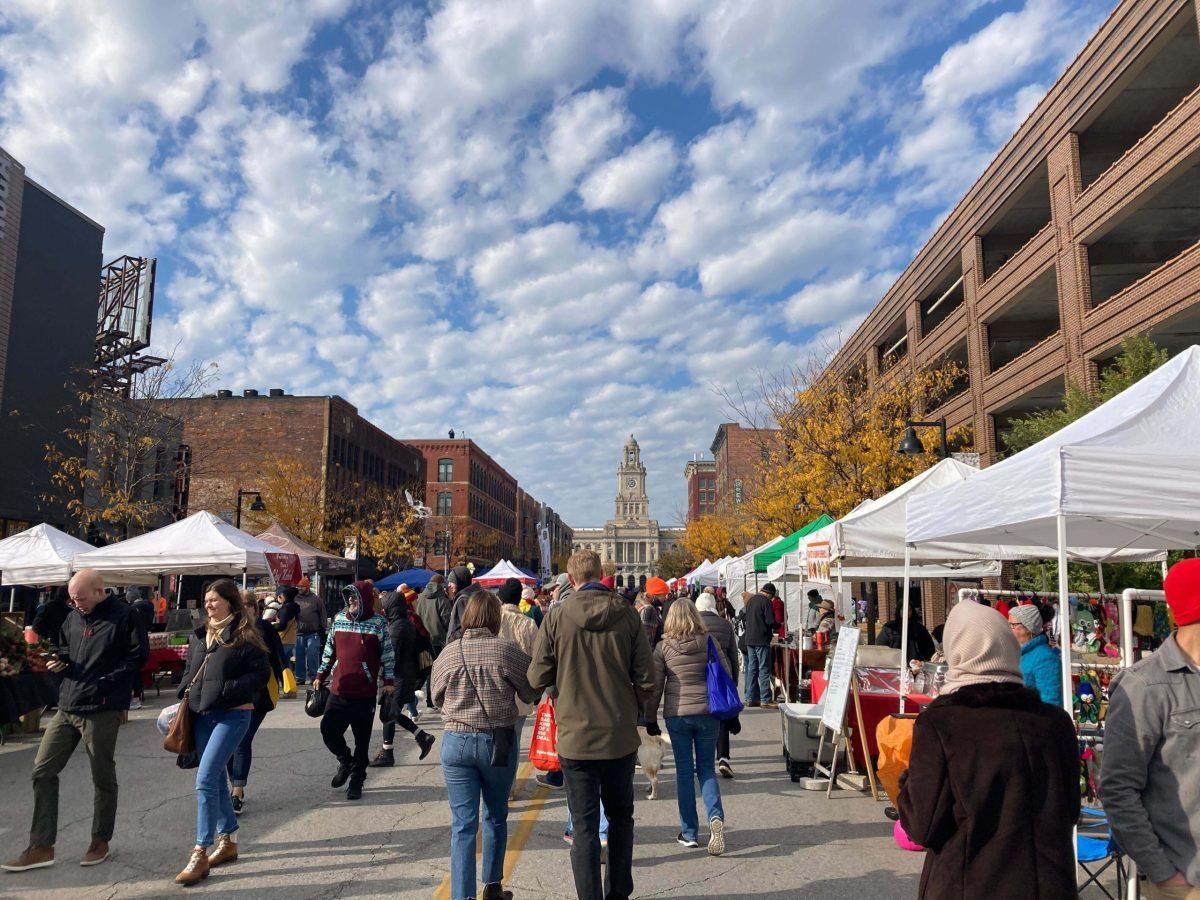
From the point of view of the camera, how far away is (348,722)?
7.57 metres

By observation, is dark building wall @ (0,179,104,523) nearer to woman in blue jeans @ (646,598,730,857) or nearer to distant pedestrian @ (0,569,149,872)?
distant pedestrian @ (0,569,149,872)

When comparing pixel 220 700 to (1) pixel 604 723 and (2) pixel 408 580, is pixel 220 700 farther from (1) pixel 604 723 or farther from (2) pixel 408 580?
(2) pixel 408 580

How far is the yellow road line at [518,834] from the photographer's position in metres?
5.41

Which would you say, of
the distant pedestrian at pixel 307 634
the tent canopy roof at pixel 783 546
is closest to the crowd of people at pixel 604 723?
the distant pedestrian at pixel 307 634

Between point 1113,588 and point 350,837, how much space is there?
1409cm

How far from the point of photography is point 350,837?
254 inches

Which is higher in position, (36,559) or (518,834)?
(36,559)

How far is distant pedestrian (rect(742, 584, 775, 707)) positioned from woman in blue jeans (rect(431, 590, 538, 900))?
916 cm

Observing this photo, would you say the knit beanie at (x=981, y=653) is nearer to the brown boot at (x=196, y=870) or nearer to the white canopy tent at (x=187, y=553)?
the brown boot at (x=196, y=870)

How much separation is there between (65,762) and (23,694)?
282 cm

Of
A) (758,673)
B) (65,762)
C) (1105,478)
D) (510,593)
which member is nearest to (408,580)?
(758,673)

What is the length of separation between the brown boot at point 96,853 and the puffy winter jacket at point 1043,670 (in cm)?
667

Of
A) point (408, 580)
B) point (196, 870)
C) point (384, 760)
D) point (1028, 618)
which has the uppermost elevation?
point (1028, 618)

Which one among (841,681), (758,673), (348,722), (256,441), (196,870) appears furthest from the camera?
(256,441)
